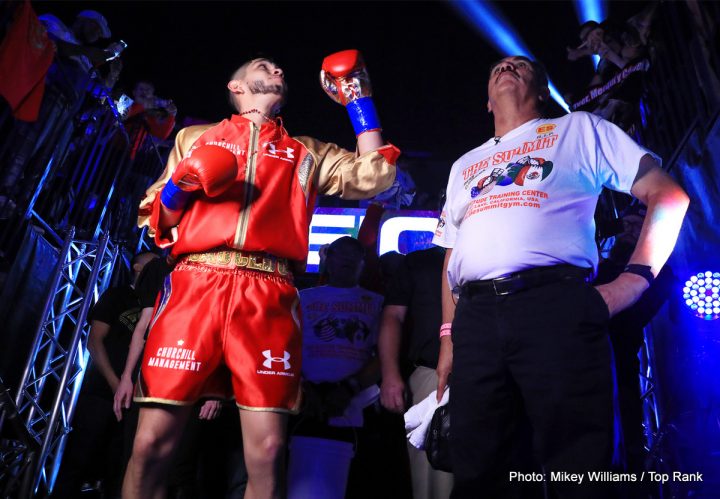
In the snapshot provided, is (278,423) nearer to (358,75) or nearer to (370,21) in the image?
(358,75)

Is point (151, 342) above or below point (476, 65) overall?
below

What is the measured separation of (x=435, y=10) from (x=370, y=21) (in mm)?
877

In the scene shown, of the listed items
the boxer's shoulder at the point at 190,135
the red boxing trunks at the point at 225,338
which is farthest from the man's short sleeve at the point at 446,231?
the boxer's shoulder at the point at 190,135

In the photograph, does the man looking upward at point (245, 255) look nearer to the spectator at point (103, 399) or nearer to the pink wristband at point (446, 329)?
the pink wristband at point (446, 329)

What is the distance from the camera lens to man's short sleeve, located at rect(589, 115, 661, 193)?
5.58 ft

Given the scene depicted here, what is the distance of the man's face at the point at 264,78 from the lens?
220 centimetres

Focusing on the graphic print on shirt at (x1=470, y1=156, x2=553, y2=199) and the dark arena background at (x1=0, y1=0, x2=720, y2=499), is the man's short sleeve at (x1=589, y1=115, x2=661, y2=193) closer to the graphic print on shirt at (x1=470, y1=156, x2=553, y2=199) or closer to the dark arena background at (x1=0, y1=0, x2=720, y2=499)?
the graphic print on shirt at (x1=470, y1=156, x2=553, y2=199)

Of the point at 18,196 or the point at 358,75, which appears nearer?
the point at 358,75

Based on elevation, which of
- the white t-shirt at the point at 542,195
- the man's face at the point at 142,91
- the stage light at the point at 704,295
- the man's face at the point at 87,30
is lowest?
the white t-shirt at the point at 542,195

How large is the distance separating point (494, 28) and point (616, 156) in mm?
5788

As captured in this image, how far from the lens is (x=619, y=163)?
1.73m

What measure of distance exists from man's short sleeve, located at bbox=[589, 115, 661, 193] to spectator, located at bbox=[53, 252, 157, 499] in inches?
120

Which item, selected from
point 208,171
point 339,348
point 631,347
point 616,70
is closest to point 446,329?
point 208,171

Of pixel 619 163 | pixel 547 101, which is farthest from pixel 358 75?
pixel 619 163
